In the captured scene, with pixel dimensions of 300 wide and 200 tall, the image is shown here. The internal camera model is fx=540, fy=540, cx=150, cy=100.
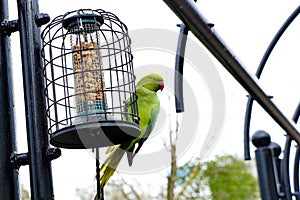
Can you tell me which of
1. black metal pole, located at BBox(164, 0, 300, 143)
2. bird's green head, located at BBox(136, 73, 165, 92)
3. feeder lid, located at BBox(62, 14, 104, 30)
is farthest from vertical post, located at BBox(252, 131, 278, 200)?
bird's green head, located at BBox(136, 73, 165, 92)

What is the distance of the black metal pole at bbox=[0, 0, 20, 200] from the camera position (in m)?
1.14

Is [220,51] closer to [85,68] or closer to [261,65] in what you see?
[261,65]

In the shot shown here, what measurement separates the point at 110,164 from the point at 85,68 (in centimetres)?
31

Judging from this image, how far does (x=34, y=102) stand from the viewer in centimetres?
119

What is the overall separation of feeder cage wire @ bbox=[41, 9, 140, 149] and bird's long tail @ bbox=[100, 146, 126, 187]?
149mm

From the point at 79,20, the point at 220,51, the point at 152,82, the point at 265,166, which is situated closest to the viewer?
the point at 265,166

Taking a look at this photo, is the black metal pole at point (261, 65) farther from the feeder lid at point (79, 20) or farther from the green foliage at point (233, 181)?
the green foliage at point (233, 181)

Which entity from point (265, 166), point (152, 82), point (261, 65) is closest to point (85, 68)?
point (261, 65)

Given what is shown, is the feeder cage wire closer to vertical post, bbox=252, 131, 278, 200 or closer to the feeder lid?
the feeder lid

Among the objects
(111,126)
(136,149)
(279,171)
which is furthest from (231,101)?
(279,171)

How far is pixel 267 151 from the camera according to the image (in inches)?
27.6

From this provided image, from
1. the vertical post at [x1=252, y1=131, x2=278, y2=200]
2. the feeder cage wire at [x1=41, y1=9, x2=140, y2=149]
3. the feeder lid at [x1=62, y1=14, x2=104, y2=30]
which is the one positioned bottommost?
the vertical post at [x1=252, y1=131, x2=278, y2=200]

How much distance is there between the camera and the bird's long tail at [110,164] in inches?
59.4

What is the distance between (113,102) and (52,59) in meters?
0.21
